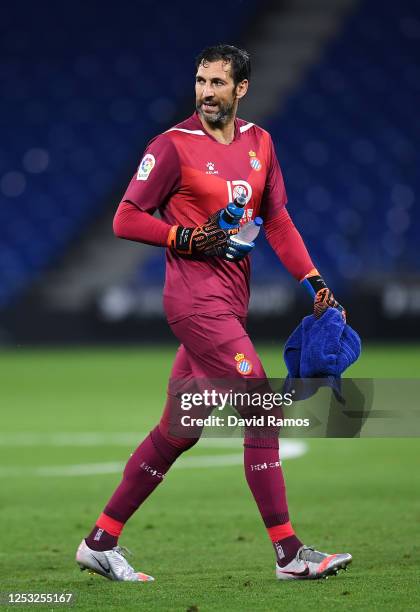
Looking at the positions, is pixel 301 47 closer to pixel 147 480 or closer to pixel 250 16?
pixel 250 16

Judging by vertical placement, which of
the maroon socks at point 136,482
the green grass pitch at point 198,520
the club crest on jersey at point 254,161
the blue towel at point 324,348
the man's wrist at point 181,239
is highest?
the club crest on jersey at point 254,161

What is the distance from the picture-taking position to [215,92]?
15.1 ft

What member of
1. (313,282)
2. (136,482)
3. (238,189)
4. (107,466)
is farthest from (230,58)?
(107,466)

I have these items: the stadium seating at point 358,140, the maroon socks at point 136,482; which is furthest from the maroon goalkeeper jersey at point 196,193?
the stadium seating at point 358,140

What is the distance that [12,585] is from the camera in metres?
4.38

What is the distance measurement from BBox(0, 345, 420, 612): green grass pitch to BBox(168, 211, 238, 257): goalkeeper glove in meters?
1.23

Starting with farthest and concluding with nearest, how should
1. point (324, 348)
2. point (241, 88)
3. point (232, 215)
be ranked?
point (241, 88) < point (324, 348) < point (232, 215)

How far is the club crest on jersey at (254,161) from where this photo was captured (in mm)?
4699

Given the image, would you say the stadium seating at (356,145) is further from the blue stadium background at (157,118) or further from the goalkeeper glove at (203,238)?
the goalkeeper glove at (203,238)

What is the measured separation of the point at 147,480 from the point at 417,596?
1256mm

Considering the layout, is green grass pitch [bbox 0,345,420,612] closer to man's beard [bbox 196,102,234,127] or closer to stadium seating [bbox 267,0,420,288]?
man's beard [bbox 196,102,234,127]

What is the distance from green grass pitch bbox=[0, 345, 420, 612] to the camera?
4180mm

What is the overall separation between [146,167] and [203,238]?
381 mm

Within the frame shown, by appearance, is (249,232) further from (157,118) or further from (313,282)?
(157,118)
